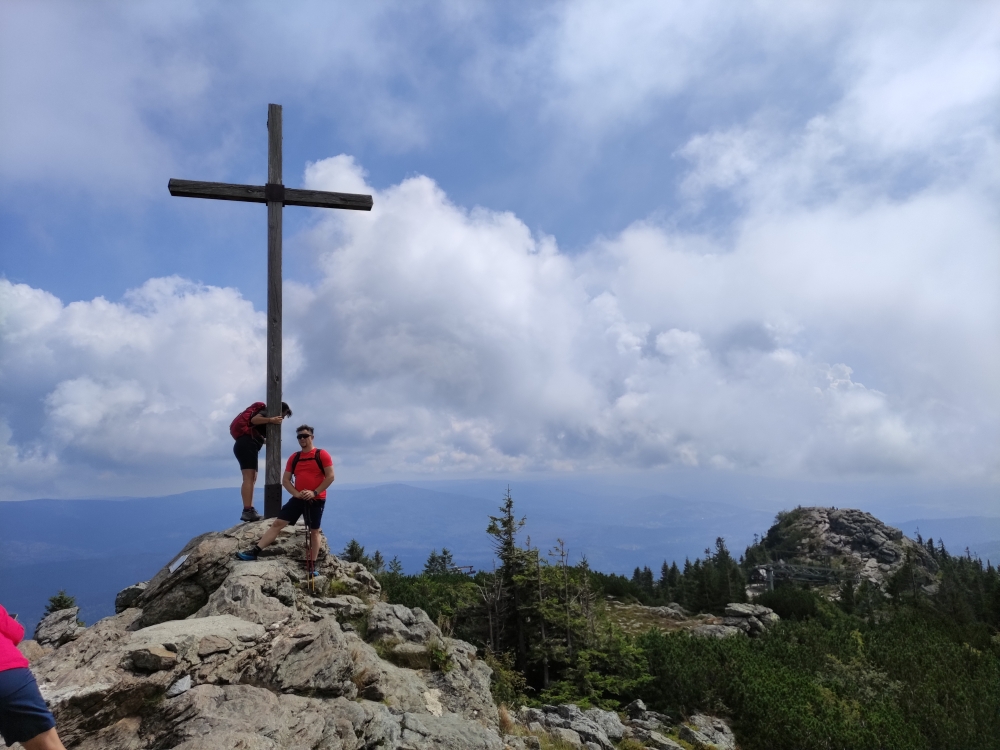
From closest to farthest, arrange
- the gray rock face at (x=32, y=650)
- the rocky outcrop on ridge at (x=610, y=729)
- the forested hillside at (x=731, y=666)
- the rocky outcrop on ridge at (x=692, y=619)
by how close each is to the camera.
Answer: the gray rock face at (x=32, y=650) → the rocky outcrop on ridge at (x=610, y=729) → the forested hillside at (x=731, y=666) → the rocky outcrop on ridge at (x=692, y=619)

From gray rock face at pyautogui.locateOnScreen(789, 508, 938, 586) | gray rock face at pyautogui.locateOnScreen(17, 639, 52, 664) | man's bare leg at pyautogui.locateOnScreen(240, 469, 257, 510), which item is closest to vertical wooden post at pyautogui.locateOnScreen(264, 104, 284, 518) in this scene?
man's bare leg at pyautogui.locateOnScreen(240, 469, 257, 510)

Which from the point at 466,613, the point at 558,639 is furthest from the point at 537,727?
the point at 466,613

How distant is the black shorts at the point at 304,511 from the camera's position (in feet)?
28.3

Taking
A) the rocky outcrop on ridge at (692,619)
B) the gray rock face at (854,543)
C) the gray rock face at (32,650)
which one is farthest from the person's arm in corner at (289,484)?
the gray rock face at (854,543)

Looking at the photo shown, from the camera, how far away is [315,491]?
338 inches

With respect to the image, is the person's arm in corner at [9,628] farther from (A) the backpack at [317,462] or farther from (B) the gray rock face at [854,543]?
(B) the gray rock face at [854,543]

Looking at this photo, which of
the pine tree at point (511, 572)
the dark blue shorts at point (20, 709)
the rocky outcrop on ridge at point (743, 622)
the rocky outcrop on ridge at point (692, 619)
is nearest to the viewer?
the dark blue shorts at point (20, 709)

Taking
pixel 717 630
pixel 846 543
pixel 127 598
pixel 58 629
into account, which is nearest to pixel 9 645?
pixel 127 598

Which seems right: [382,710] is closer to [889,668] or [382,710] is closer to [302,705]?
[302,705]

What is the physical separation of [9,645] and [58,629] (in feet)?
23.0

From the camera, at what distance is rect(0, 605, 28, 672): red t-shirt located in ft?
13.0

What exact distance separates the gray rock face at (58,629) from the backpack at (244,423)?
12.1ft

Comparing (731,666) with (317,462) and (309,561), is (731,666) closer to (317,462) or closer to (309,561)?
(309,561)

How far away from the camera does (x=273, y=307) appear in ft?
31.7
